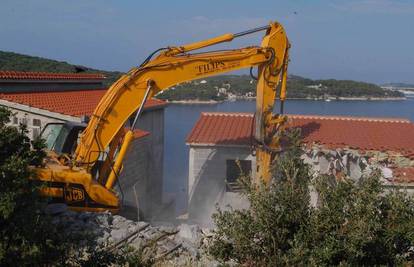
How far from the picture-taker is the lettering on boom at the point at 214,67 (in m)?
12.1

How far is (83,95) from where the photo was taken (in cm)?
1784

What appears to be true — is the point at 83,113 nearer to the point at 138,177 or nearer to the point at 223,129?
the point at 138,177

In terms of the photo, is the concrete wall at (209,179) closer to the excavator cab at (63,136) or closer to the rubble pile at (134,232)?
the excavator cab at (63,136)

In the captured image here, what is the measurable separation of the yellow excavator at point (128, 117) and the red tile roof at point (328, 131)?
1.37 meters

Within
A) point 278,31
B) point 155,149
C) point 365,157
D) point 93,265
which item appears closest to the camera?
point 93,265

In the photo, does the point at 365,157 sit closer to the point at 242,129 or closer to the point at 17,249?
the point at 242,129

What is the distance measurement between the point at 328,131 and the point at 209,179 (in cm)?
371

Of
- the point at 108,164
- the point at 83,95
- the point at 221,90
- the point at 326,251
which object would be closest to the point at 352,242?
the point at 326,251

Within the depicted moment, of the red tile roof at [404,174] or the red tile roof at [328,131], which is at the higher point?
the red tile roof at [328,131]

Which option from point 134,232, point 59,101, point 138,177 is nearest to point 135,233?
point 134,232

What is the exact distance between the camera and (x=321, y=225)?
5.10 m

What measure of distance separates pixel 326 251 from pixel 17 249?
2752 mm

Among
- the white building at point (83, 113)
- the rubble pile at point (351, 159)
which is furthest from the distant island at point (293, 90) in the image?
the rubble pile at point (351, 159)

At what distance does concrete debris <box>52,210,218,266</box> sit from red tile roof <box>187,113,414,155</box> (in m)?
4.88
